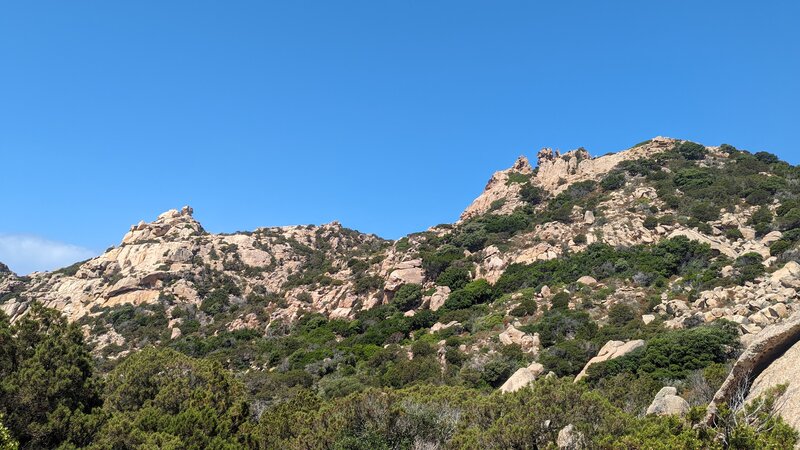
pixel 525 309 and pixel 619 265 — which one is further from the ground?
pixel 619 265

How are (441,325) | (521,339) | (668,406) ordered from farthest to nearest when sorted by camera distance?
1. (441,325)
2. (521,339)
3. (668,406)

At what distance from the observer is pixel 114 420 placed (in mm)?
15383

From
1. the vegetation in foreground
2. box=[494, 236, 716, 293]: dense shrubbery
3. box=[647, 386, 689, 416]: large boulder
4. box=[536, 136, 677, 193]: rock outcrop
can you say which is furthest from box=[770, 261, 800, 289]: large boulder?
box=[536, 136, 677, 193]: rock outcrop

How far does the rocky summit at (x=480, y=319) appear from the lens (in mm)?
14539

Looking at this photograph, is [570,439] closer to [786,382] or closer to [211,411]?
[786,382]

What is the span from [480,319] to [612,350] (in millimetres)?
13141

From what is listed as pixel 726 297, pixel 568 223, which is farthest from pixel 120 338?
pixel 726 297

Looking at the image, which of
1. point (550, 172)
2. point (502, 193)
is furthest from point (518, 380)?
point (550, 172)

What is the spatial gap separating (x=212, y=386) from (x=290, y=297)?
40.5 meters

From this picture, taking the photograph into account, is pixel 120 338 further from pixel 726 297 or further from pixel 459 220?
pixel 726 297

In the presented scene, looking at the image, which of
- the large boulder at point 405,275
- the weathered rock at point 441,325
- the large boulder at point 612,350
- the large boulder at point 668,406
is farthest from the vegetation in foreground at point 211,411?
the large boulder at point 405,275

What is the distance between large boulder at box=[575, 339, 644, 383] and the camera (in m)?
28.0

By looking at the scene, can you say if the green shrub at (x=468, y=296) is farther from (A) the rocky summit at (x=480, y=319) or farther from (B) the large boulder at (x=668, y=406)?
(B) the large boulder at (x=668, y=406)

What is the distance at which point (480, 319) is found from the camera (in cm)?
4125
